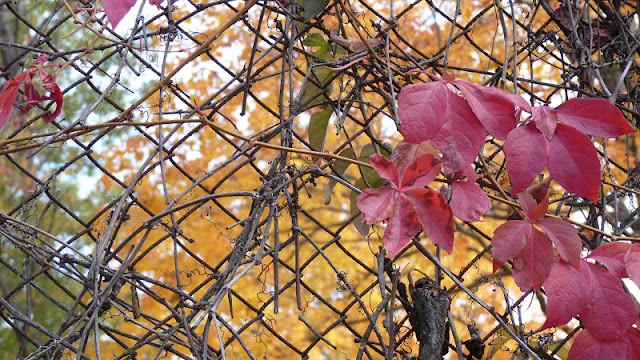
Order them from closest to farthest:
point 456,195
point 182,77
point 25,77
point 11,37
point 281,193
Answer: point 456,195
point 25,77
point 281,193
point 182,77
point 11,37

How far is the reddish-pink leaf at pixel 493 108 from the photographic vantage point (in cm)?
74

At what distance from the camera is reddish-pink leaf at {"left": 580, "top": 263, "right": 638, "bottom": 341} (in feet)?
2.63

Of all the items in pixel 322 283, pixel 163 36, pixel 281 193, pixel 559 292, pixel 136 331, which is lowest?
pixel 559 292

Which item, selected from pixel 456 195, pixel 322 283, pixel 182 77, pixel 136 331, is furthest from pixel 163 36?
pixel 322 283

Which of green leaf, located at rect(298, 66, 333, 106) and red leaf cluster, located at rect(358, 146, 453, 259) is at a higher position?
green leaf, located at rect(298, 66, 333, 106)

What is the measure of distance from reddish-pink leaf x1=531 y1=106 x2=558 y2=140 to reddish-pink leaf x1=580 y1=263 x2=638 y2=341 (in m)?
0.24

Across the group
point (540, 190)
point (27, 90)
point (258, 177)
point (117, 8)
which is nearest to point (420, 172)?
point (540, 190)

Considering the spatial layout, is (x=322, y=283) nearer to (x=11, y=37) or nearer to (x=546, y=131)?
(x=11, y=37)

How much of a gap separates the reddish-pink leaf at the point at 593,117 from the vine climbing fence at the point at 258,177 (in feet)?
0.50

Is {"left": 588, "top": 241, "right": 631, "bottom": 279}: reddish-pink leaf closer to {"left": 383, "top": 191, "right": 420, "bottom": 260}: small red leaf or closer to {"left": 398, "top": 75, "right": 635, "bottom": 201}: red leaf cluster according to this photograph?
{"left": 398, "top": 75, "right": 635, "bottom": 201}: red leaf cluster

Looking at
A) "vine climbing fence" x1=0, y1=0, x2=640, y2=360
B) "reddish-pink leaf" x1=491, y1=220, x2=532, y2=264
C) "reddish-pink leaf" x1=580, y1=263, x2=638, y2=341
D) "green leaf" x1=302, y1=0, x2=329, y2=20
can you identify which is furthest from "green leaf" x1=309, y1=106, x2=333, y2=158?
"reddish-pink leaf" x1=580, y1=263, x2=638, y2=341

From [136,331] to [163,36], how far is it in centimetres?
328

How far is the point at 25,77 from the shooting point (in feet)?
2.94

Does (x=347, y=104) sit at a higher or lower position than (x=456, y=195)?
higher
